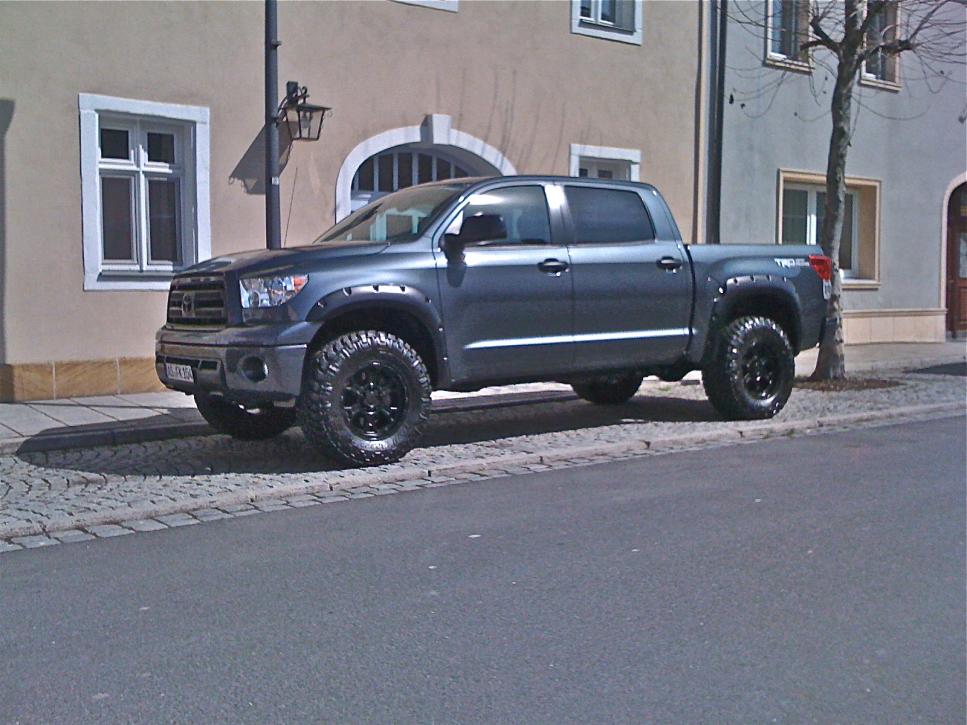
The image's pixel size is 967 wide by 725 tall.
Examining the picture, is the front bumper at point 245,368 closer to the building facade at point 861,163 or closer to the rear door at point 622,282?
the rear door at point 622,282

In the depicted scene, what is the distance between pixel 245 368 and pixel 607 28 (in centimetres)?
932

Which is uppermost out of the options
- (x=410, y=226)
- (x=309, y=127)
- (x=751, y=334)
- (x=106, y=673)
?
(x=309, y=127)

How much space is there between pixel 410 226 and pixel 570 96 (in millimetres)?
6833

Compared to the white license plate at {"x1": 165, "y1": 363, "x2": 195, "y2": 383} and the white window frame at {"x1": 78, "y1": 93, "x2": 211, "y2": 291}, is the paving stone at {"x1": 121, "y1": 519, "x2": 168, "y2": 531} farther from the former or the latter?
the white window frame at {"x1": 78, "y1": 93, "x2": 211, "y2": 291}

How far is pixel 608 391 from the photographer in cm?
1107

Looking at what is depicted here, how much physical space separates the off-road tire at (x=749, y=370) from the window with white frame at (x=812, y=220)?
7510 millimetres

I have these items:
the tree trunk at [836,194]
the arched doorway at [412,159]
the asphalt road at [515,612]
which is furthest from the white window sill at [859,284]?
the asphalt road at [515,612]

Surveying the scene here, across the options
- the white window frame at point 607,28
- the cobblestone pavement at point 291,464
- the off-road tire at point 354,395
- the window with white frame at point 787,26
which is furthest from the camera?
the window with white frame at point 787,26

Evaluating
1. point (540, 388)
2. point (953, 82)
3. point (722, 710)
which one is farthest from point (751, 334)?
point (953, 82)

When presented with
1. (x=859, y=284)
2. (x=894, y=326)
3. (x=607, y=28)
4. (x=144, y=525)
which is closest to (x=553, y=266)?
(x=144, y=525)

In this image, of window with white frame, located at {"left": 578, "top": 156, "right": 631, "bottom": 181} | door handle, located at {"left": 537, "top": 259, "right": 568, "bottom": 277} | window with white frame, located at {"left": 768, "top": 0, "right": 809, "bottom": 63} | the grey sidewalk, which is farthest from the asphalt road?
window with white frame, located at {"left": 768, "top": 0, "right": 809, "bottom": 63}

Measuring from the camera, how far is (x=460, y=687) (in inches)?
150

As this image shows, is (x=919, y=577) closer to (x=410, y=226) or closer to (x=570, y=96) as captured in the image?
(x=410, y=226)

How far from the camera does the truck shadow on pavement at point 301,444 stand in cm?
785
